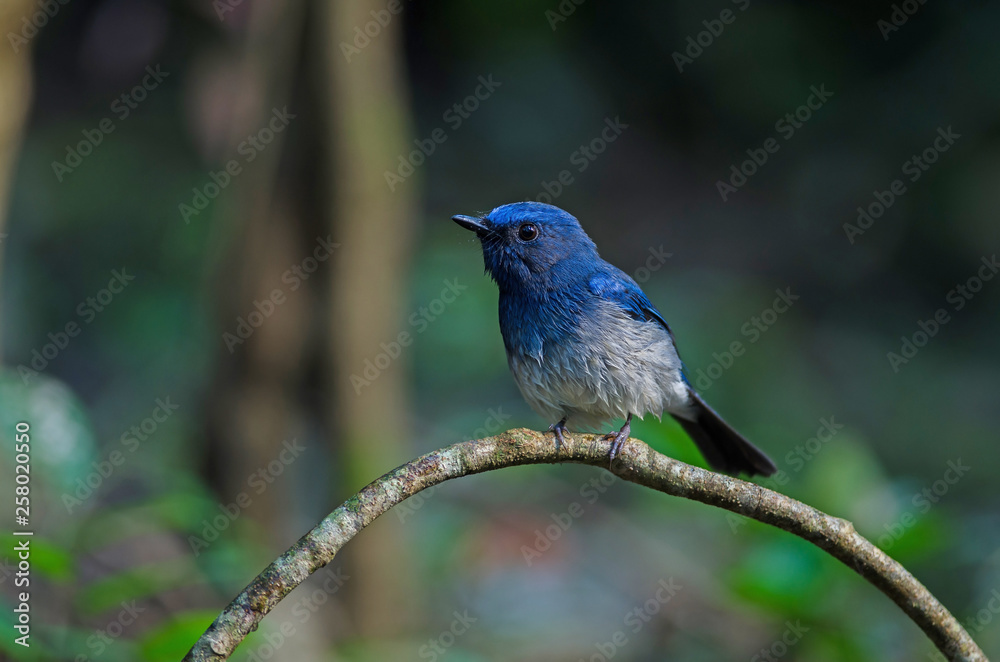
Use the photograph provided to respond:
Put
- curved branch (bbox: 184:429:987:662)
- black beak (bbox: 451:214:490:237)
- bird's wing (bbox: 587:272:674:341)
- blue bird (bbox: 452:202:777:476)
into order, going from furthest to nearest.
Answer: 1. bird's wing (bbox: 587:272:674:341)
2. blue bird (bbox: 452:202:777:476)
3. black beak (bbox: 451:214:490:237)
4. curved branch (bbox: 184:429:987:662)

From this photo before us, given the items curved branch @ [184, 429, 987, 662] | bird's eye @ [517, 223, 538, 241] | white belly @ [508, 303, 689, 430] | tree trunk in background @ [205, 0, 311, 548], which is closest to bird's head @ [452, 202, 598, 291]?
bird's eye @ [517, 223, 538, 241]

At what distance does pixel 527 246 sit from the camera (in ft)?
10.6

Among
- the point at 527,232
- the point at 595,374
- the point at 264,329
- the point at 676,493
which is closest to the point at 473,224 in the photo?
the point at 527,232

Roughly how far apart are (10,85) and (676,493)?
312 centimetres

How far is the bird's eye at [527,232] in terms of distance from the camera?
321cm

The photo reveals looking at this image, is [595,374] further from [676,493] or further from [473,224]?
[676,493]

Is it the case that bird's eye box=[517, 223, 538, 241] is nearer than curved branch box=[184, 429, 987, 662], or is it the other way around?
curved branch box=[184, 429, 987, 662]

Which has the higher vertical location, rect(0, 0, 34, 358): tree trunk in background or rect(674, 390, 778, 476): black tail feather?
rect(674, 390, 778, 476): black tail feather

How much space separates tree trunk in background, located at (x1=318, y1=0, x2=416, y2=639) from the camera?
16.0 feet

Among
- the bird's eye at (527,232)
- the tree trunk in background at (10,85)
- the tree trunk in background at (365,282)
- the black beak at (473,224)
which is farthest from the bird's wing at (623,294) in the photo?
the tree trunk in background at (10,85)

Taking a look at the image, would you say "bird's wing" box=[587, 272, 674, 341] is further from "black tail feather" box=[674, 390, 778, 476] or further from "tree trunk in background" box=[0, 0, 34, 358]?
"tree trunk in background" box=[0, 0, 34, 358]

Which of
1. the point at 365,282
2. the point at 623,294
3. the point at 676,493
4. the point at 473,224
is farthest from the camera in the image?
the point at 365,282

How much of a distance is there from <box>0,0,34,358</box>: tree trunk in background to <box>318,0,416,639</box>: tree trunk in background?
1.55 metres

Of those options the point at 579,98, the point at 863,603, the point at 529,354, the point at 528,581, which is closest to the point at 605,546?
the point at 528,581
